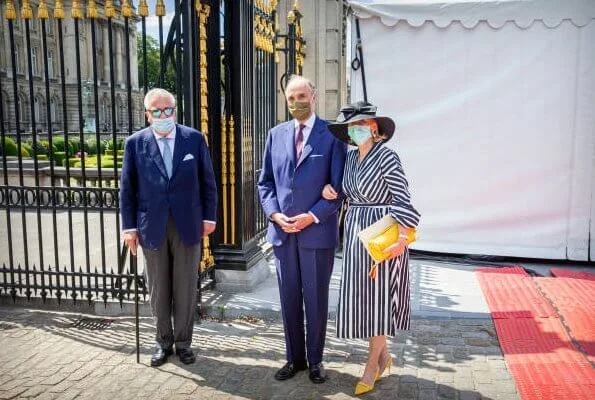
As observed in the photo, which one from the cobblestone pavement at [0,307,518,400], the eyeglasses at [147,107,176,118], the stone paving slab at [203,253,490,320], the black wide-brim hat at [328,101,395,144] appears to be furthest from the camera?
the stone paving slab at [203,253,490,320]

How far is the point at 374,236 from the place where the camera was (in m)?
3.70

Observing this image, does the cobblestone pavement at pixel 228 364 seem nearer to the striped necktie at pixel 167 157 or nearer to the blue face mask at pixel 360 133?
the striped necktie at pixel 167 157

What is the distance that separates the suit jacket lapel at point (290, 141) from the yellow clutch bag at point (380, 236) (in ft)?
2.34

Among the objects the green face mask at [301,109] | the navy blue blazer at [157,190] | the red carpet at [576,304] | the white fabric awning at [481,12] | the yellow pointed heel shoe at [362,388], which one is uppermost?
the white fabric awning at [481,12]

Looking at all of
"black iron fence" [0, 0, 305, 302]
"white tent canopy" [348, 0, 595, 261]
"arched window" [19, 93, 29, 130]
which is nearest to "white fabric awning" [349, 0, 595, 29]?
"white tent canopy" [348, 0, 595, 261]

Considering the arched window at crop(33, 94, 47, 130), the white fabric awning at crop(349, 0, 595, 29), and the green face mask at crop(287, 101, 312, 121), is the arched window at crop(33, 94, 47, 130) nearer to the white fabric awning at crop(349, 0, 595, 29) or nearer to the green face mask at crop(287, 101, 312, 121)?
the white fabric awning at crop(349, 0, 595, 29)

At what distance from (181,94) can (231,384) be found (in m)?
2.68

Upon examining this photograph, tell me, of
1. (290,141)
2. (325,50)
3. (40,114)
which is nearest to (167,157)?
(290,141)

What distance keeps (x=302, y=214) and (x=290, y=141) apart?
519mm

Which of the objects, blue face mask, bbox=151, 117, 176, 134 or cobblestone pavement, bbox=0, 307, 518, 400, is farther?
blue face mask, bbox=151, 117, 176, 134

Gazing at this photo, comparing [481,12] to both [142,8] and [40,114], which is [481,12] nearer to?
[142,8]

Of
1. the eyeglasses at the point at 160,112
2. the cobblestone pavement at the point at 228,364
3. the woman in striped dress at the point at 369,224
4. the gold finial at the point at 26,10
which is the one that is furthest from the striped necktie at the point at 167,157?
the gold finial at the point at 26,10

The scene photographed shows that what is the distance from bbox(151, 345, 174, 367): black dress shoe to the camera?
14.4 feet

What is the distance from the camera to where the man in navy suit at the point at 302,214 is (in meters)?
3.95
